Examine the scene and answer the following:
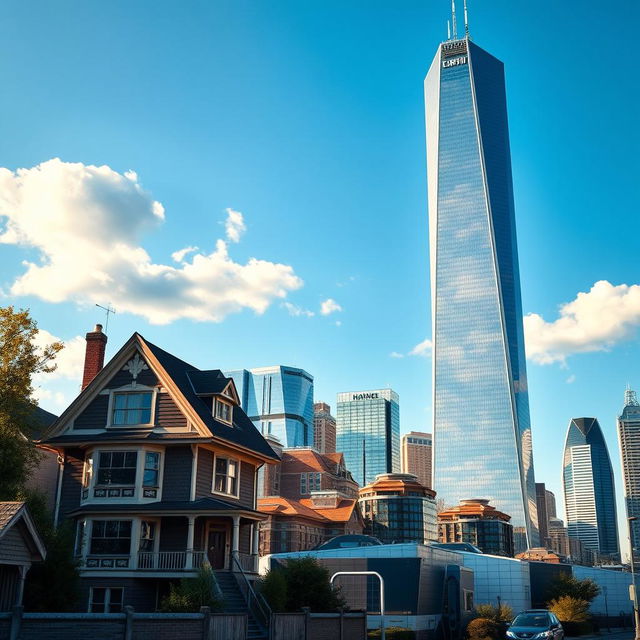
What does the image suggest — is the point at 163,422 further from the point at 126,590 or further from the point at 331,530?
the point at 331,530

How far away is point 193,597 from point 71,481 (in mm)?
11187

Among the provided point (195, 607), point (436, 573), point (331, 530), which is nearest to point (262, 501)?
point (331, 530)

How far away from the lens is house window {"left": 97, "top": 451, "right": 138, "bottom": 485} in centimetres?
3491

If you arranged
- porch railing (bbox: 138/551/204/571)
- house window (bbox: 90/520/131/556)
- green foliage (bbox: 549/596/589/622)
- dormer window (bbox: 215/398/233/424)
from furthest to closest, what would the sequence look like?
1. green foliage (bbox: 549/596/589/622)
2. dormer window (bbox: 215/398/233/424)
3. house window (bbox: 90/520/131/556)
4. porch railing (bbox: 138/551/204/571)

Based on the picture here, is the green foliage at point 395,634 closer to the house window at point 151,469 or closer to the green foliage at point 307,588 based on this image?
the green foliage at point 307,588

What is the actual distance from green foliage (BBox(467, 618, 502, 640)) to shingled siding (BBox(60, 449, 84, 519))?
27755 mm

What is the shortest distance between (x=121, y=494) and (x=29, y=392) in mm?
6180

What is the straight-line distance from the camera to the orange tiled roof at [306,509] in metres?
108

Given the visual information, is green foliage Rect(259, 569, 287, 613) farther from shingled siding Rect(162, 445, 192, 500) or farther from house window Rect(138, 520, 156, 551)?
house window Rect(138, 520, 156, 551)

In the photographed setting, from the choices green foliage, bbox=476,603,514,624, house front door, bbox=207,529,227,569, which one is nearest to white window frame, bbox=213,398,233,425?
house front door, bbox=207,529,227,569

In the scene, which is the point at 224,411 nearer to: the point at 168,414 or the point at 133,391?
the point at 168,414

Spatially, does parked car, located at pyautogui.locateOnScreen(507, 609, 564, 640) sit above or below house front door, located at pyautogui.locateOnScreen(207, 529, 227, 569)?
below

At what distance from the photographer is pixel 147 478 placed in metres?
34.8

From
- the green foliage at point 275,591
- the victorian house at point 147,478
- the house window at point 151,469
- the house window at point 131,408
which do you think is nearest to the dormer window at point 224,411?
the victorian house at point 147,478
